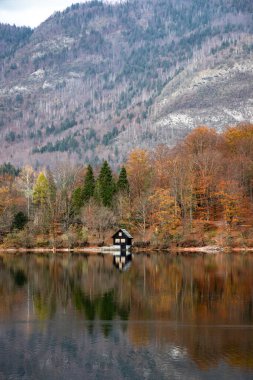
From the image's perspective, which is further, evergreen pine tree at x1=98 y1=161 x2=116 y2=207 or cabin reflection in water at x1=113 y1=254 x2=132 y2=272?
evergreen pine tree at x1=98 y1=161 x2=116 y2=207

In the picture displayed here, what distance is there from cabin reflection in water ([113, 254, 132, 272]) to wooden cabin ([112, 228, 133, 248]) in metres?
6.94

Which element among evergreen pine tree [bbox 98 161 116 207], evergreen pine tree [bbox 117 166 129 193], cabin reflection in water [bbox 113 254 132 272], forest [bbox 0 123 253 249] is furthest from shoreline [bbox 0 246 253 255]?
evergreen pine tree [bbox 117 166 129 193]

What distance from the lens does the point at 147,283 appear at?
56.7 meters

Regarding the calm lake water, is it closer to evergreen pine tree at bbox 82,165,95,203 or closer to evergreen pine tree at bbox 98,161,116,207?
evergreen pine tree at bbox 98,161,116,207

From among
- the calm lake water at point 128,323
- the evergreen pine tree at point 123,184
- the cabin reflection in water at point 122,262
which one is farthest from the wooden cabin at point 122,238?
the calm lake water at point 128,323

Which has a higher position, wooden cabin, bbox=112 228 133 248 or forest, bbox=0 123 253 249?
forest, bbox=0 123 253 249

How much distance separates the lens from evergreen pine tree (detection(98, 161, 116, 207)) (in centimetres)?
10592

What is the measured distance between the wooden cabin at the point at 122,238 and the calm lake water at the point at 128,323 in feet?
87.5

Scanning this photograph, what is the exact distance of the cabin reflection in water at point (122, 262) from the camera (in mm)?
70175

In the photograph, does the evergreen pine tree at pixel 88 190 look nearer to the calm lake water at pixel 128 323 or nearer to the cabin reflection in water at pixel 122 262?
the cabin reflection in water at pixel 122 262

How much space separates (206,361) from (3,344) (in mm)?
12548

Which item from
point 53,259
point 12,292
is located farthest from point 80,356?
point 53,259

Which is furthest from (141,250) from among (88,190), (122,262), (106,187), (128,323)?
(128,323)

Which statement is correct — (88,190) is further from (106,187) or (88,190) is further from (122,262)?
(122,262)
